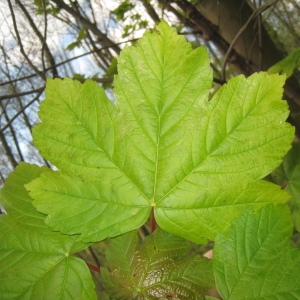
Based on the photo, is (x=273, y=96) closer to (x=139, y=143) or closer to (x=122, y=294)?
(x=139, y=143)

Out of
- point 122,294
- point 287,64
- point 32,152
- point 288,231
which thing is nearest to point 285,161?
point 287,64

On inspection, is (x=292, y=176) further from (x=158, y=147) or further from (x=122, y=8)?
(x=122, y=8)

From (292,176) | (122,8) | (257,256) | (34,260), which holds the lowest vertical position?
(292,176)

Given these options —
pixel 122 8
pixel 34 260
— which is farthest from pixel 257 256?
pixel 122 8

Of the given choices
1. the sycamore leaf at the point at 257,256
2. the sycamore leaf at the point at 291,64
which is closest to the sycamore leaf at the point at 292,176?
the sycamore leaf at the point at 291,64

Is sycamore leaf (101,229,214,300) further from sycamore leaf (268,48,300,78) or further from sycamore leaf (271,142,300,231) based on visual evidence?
sycamore leaf (268,48,300,78)

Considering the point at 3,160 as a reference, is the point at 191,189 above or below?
below
